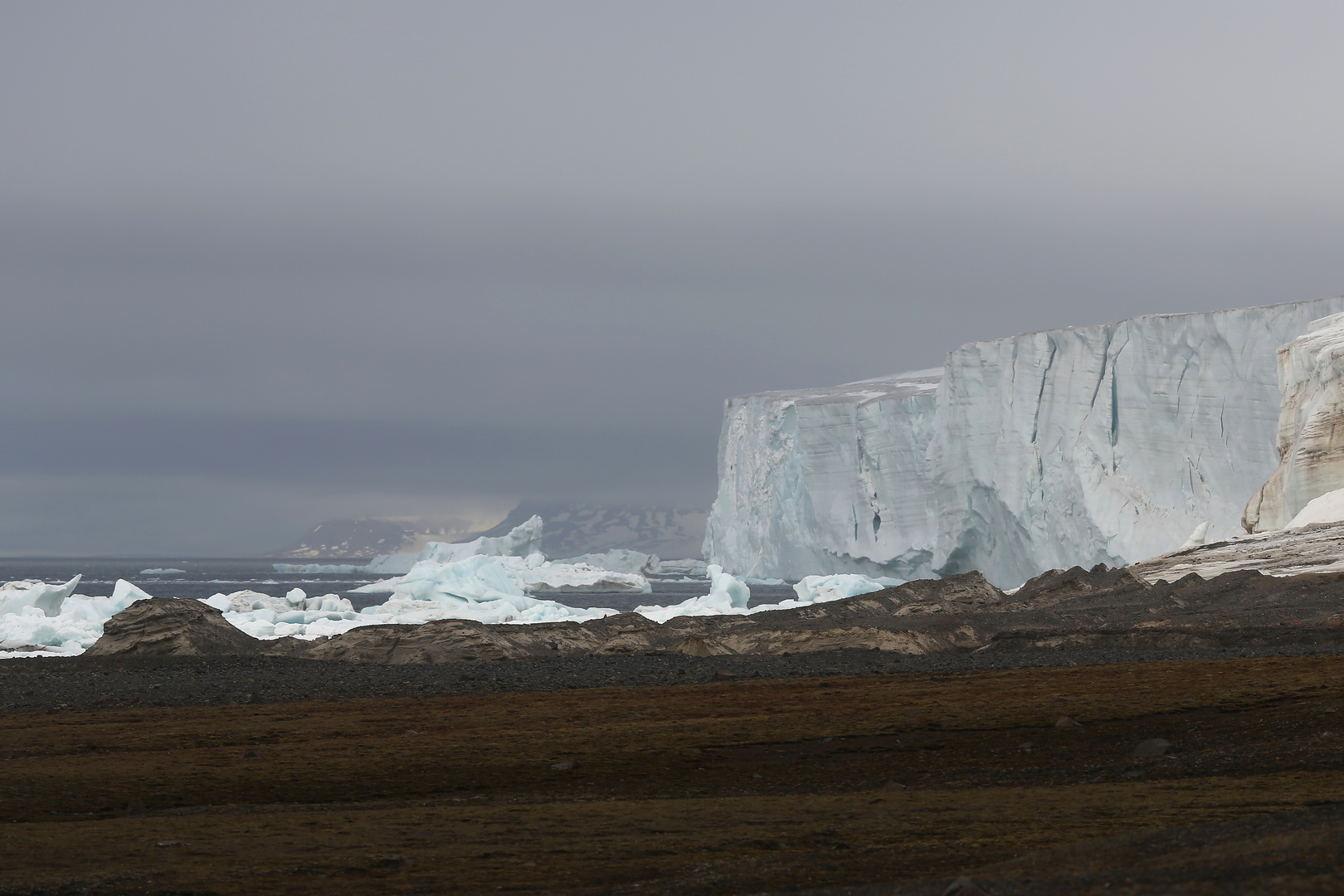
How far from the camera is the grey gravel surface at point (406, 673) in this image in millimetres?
14797

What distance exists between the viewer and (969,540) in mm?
52062

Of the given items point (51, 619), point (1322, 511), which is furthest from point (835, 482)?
point (51, 619)

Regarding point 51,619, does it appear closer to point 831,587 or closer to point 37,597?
point 37,597

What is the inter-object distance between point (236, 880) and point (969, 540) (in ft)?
159

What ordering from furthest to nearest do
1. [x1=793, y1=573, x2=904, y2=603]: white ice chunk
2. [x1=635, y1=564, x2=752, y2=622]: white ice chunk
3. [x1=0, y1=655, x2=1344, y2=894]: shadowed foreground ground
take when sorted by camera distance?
1. [x1=793, y1=573, x2=904, y2=603]: white ice chunk
2. [x1=635, y1=564, x2=752, y2=622]: white ice chunk
3. [x1=0, y1=655, x2=1344, y2=894]: shadowed foreground ground

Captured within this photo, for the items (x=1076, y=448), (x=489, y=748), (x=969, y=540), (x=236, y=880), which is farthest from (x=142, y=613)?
(x=969, y=540)

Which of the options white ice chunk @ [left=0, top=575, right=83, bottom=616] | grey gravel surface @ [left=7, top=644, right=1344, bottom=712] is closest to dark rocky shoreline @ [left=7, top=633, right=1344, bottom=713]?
grey gravel surface @ [left=7, top=644, right=1344, bottom=712]

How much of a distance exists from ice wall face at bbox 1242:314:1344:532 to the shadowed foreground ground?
24.7m

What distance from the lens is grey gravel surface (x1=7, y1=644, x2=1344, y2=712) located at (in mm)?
14797

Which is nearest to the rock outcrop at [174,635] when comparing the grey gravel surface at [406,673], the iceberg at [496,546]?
the grey gravel surface at [406,673]

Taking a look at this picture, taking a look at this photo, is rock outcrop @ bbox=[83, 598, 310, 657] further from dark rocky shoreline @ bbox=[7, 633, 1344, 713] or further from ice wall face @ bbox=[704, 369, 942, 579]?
ice wall face @ bbox=[704, 369, 942, 579]

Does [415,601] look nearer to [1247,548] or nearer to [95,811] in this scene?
[1247,548]

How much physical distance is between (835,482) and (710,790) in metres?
50.3

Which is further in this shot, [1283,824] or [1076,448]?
[1076,448]
